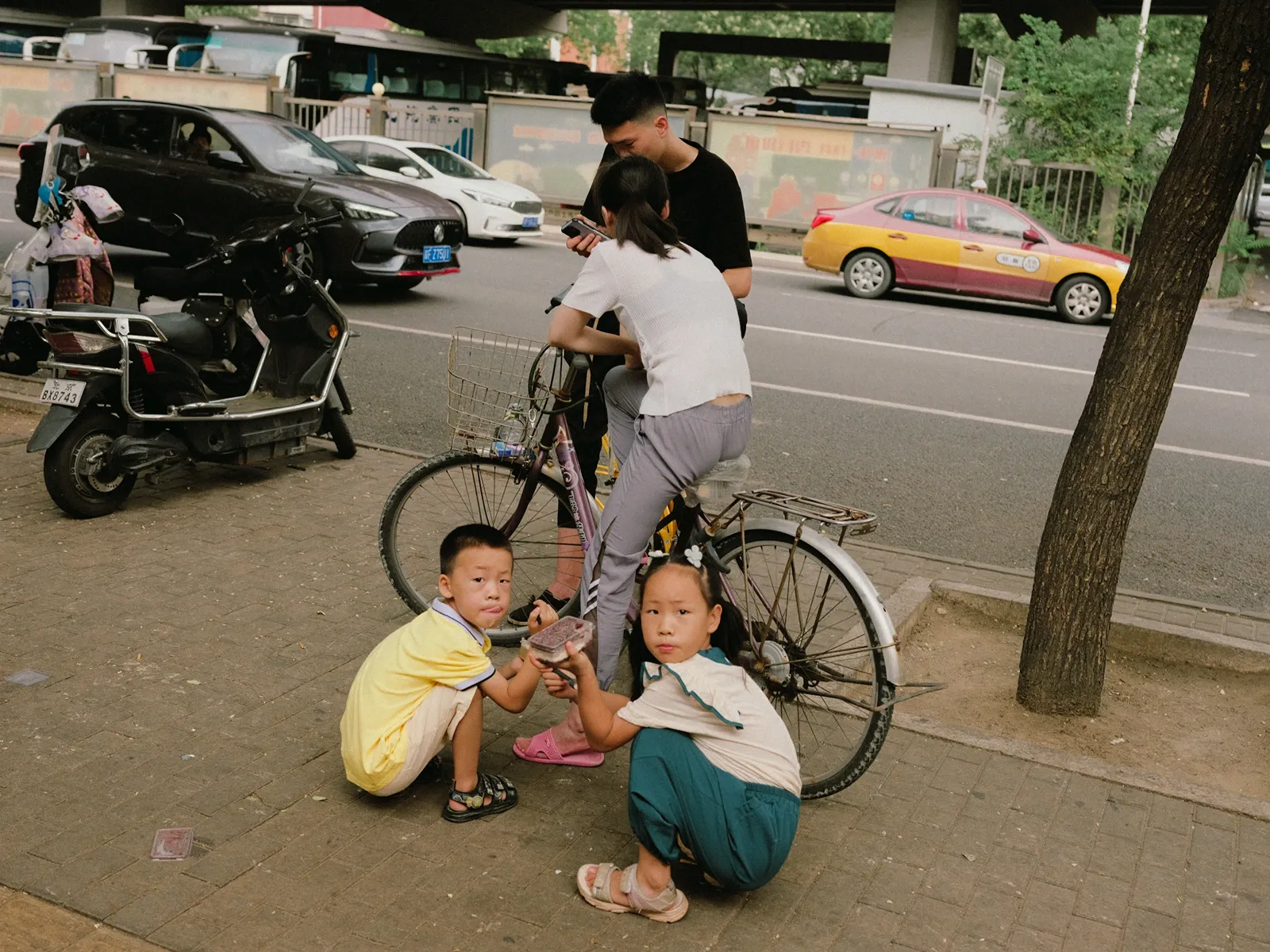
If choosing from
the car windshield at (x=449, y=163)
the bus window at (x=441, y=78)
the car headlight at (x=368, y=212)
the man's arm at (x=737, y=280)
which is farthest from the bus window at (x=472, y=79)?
the man's arm at (x=737, y=280)

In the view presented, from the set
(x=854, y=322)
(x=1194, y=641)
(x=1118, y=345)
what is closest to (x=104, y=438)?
(x=1118, y=345)

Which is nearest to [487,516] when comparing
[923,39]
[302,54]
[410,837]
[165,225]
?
[410,837]

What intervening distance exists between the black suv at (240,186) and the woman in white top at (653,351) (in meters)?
8.71

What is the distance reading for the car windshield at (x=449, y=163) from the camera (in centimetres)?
1994

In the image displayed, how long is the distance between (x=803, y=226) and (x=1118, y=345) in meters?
18.5

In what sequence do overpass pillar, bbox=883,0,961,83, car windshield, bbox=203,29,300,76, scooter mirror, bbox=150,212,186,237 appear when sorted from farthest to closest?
1. overpass pillar, bbox=883,0,961,83
2. car windshield, bbox=203,29,300,76
3. scooter mirror, bbox=150,212,186,237

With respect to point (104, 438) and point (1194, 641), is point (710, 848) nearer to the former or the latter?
point (1194, 641)

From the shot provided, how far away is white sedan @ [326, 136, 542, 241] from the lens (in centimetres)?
1888

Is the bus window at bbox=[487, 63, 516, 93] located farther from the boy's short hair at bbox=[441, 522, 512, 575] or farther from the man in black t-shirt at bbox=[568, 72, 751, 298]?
the boy's short hair at bbox=[441, 522, 512, 575]

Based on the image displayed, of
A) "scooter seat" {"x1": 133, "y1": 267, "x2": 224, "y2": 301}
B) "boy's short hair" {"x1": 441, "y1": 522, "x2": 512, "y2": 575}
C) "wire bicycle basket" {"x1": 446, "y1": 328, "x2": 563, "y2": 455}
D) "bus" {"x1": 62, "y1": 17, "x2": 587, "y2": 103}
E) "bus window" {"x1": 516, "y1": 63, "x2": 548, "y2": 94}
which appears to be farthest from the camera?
"bus window" {"x1": 516, "y1": 63, "x2": 548, "y2": 94}

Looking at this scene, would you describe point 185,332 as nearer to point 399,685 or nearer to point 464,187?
point 399,685

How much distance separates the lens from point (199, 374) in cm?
648

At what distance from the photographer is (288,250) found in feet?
21.8

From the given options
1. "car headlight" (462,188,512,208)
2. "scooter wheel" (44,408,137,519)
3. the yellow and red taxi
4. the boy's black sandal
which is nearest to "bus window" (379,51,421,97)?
"car headlight" (462,188,512,208)
